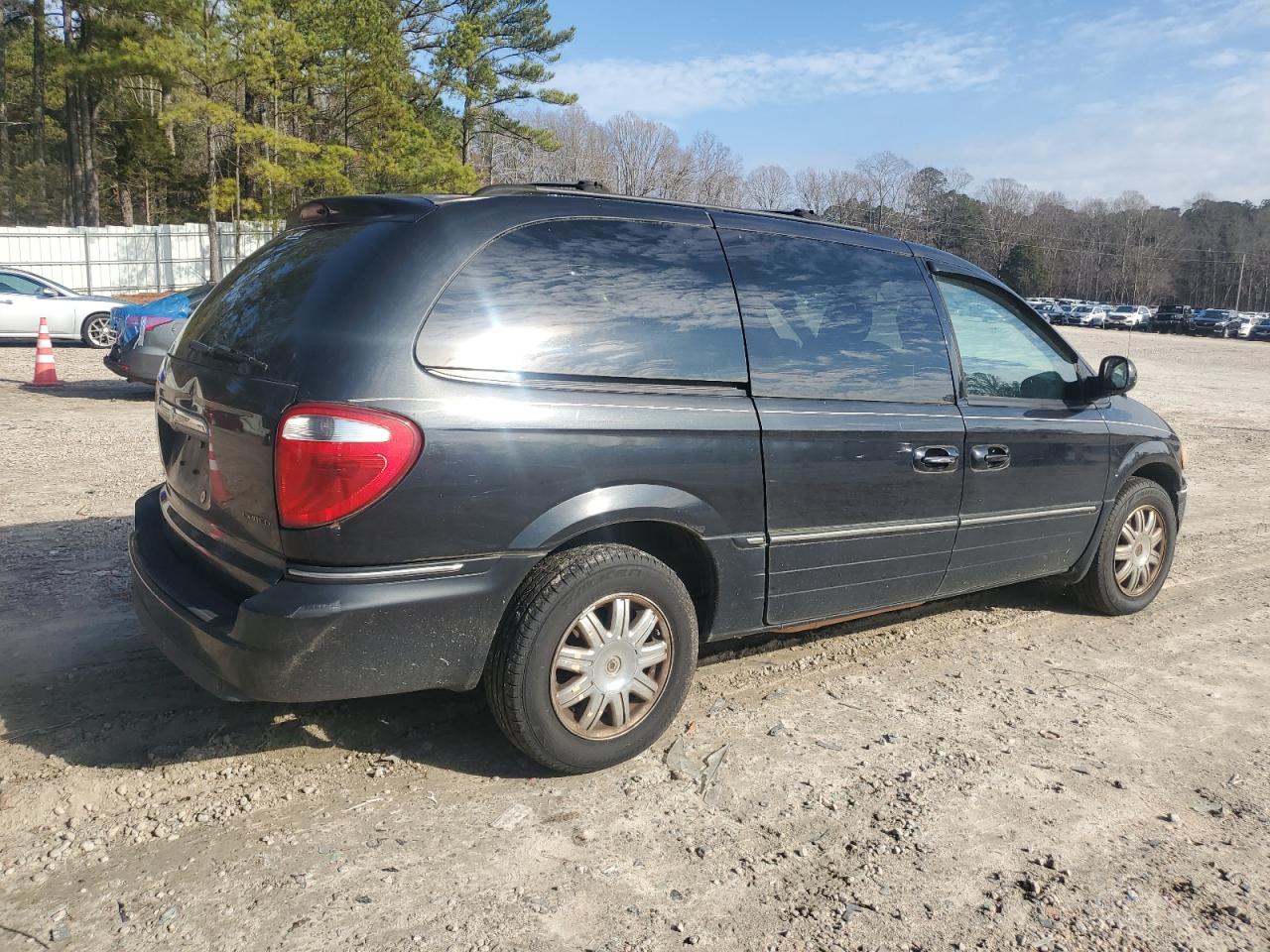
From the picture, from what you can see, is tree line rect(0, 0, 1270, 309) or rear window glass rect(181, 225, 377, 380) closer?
rear window glass rect(181, 225, 377, 380)

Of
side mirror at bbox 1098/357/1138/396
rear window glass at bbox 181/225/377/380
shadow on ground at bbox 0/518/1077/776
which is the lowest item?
shadow on ground at bbox 0/518/1077/776

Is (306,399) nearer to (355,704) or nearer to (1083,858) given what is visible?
(355,704)

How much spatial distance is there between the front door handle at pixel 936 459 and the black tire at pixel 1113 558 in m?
1.45

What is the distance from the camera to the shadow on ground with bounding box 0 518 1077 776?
133 inches

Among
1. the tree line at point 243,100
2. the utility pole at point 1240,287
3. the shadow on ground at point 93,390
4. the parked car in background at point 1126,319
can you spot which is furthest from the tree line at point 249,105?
the utility pole at point 1240,287

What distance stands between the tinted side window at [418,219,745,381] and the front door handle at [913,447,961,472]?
953 millimetres

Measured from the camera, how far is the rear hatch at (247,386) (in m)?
2.88

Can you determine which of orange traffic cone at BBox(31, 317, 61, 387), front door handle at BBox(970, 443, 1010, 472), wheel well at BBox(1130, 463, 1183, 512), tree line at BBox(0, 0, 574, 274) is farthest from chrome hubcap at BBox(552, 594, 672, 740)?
tree line at BBox(0, 0, 574, 274)

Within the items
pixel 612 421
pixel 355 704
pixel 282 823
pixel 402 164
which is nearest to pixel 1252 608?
pixel 612 421

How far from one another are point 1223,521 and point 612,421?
22.0ft

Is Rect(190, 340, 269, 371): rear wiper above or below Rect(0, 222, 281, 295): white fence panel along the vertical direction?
below

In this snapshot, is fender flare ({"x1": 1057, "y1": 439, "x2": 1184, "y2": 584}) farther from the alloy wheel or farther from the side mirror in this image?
the alloy wheel

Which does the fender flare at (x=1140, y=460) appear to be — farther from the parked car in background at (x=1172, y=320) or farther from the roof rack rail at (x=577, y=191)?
the parked car in background at (x=1172, y=320)

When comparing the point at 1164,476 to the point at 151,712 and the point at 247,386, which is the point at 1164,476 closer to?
the point at 247,386
